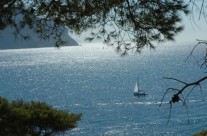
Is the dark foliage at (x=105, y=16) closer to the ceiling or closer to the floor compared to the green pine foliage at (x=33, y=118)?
closer to the ceiling

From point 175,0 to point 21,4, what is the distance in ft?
7.39

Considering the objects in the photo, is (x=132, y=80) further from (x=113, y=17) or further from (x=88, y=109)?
(x=113, y=17)

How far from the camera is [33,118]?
14750 millimetres

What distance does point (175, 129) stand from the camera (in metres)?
43.1

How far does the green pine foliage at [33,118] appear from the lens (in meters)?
13.8

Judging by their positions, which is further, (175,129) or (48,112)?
(175,129)

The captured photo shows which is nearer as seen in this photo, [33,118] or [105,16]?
[105,16]

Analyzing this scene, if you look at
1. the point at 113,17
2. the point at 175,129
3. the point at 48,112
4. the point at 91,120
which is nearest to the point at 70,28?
the point at 113,17

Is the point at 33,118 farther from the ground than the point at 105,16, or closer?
closer

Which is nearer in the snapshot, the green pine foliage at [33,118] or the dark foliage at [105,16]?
the dark foliage at [105,16]

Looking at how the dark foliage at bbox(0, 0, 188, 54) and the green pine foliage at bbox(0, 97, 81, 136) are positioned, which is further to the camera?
the green pine foliage at bbox(0, 97, 81, 136)

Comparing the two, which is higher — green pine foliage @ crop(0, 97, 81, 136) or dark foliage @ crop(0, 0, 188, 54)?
dark foliage @ crop(0, 0, 188, 54)

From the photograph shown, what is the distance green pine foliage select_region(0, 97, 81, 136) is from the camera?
13.8 meters

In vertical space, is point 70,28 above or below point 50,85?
above
